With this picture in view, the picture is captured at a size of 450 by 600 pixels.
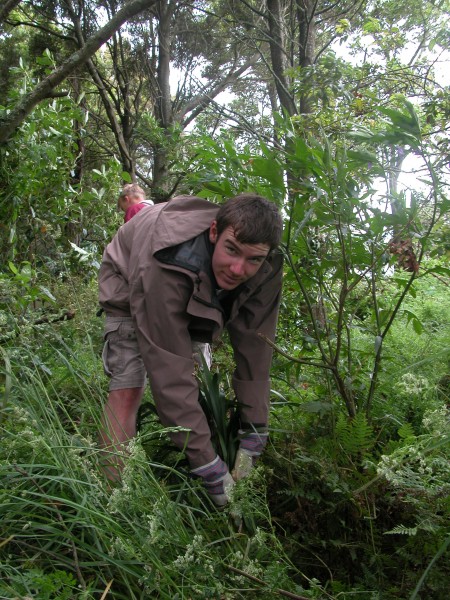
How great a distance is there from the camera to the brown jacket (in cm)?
216

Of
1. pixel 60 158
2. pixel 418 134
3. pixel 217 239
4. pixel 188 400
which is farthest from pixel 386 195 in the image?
pixel 60 158

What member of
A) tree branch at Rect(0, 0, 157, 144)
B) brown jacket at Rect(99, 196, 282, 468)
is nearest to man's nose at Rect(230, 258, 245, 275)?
brown jacket at Rect(99, 196, 282, 468)

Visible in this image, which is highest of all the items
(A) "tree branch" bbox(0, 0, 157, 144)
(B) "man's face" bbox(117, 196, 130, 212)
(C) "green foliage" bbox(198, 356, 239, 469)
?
(A) "tree branch" bbox(0, 0, 157, 144)

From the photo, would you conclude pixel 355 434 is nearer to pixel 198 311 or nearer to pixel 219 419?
pixel 219 419

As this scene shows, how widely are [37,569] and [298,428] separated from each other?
4.47 ft

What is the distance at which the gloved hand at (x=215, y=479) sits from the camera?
2.16m

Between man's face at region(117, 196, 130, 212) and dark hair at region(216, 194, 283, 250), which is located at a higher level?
man's face at region(117, 196, 130, 212)

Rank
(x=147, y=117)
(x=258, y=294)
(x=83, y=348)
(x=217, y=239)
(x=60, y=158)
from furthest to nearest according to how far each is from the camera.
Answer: (x=147, y=117)
(x=60, y=158)
(x=83, y=348)
(x=258, y=294)
(x=217, y=239)

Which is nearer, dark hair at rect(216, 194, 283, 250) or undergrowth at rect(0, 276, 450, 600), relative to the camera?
undergrowth at rect(0, 276, 450, 600)

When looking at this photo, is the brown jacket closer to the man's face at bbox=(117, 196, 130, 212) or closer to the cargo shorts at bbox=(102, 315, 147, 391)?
the cargo shorts at bbox=(102, 315, 147, 391)

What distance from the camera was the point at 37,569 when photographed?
1.58 meters

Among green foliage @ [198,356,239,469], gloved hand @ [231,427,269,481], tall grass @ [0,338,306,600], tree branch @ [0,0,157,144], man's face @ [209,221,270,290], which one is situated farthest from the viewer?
tree branch @ [0,0,157,144]

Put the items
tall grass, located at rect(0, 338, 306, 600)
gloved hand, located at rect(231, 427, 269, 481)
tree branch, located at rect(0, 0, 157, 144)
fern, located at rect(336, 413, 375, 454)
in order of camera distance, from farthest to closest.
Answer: tree branch, located at rect(0, 0, 157, 144), gloved hand, located at rect(231, 427, 269, 481), fern, located at rect(336, 413, 375, 454), tall grass, located at rect(0, 338, 306, 600)

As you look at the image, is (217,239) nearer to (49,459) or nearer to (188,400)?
(188,400)
